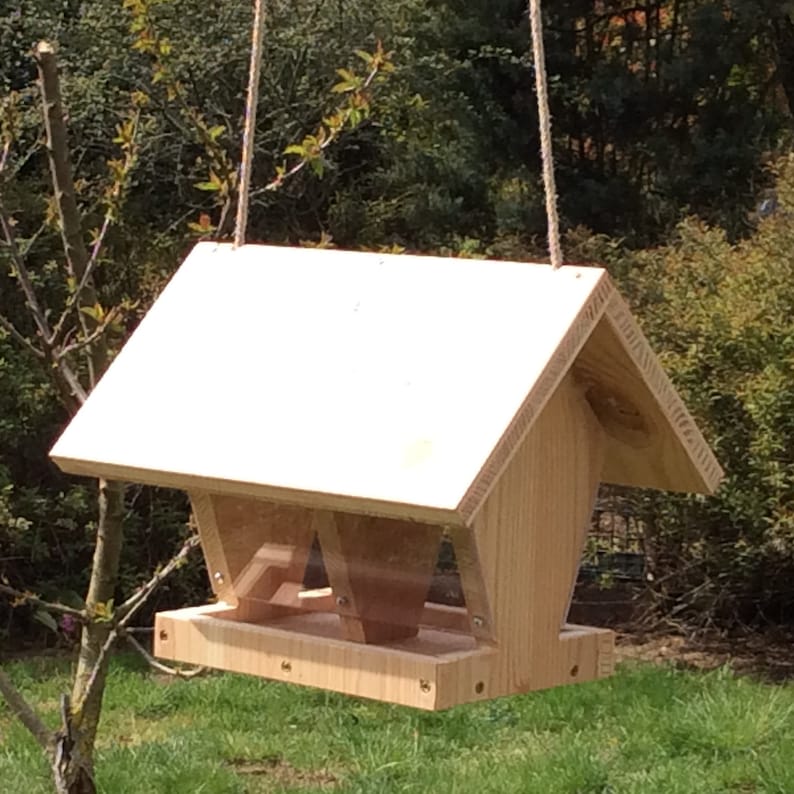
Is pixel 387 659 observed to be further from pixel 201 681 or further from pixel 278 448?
pixel 201 681

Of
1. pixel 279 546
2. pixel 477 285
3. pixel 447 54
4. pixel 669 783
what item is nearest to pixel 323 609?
pixel 279 546

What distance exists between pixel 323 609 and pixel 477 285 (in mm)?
538

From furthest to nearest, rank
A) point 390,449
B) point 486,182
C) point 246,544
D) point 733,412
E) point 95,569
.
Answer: point 486,182
point 733,412
point 95,569
point 246,544
point 390,449

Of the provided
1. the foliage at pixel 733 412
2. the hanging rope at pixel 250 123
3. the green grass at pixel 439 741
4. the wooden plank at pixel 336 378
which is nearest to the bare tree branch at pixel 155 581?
the wooden plank at pixel 336 378

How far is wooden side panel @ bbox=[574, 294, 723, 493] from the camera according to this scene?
185cm

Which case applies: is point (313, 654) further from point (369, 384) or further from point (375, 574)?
point (369, 384)

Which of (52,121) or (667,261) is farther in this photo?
(667,261)

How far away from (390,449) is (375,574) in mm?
294

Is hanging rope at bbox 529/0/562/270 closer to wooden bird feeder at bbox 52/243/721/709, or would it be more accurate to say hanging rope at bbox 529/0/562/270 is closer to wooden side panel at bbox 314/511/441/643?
wooden bird feeder at bbox 52/243/721/709

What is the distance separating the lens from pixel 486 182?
8.43 meters

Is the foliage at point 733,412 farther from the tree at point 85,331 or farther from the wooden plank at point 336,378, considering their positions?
the wooden plank at point 336,378

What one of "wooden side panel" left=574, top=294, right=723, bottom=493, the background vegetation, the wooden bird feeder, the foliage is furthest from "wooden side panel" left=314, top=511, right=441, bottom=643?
the foliage

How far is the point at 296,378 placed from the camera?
1855 millimetres

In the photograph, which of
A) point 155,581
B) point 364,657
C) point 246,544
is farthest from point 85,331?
point 364,657
